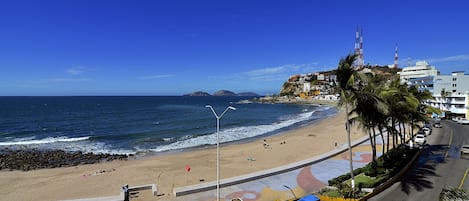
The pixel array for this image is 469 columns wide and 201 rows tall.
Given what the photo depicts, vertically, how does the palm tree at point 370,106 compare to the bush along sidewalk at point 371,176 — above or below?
above

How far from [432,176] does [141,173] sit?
798 inches

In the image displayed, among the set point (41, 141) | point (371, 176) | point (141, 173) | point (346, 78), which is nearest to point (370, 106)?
point (346, 78)

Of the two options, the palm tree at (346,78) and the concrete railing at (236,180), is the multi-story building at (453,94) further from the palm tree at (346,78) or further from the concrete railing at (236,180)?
the palm tree at (346,78)

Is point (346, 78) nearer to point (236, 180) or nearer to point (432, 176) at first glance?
point (236, 180)

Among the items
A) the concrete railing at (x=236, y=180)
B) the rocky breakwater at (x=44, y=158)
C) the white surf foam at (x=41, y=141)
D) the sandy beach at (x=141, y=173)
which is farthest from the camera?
the white surf foam at (x=41, y=141)

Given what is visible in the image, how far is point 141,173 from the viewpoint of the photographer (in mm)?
21766

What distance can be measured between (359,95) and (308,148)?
17.4 m

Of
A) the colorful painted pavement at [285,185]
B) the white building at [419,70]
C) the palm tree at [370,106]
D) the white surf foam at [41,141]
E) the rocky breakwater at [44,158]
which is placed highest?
the white building at [419,70]

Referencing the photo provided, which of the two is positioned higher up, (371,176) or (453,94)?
(453,94)

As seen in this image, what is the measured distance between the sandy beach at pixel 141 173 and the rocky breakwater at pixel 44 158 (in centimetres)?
213

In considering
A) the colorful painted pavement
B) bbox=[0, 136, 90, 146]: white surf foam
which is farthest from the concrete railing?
bbox=[0, 136, 90, 146]: white surf foam

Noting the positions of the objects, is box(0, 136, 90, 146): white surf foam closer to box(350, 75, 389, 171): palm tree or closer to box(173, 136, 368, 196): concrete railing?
box(173, 136, 368, 196): concrete railing

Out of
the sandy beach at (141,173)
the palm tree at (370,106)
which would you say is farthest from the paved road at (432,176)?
the sandy beach at (141,173)

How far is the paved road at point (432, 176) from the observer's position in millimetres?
13586
